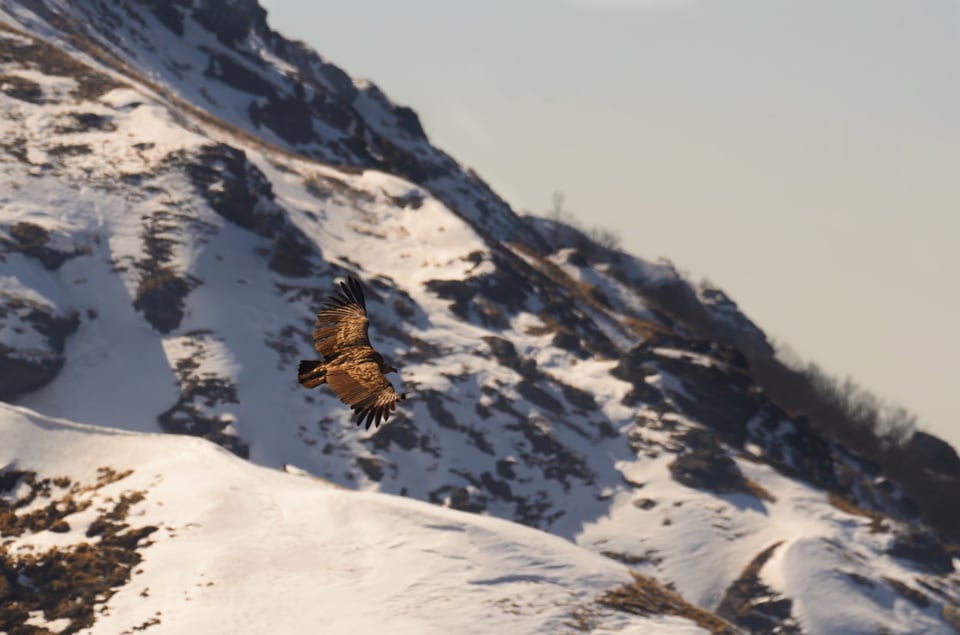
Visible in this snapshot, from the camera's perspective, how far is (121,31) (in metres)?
149

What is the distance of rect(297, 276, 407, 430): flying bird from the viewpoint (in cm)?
1928

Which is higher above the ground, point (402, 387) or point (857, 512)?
point (857, 512)

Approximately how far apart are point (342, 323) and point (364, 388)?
1476mm

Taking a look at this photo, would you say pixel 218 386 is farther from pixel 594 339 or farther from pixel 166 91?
pixel 166 91

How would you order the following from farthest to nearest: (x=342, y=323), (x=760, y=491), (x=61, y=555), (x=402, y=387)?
(x=760, y=491), (x=402, y=387), (x=61, y=555), (x=342, y=323)

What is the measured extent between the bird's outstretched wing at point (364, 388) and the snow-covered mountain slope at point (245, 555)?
96.5ft

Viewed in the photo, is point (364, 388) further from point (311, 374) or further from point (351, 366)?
point (311, 374)

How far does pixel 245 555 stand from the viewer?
52.4 m

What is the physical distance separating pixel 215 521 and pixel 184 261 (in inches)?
1740

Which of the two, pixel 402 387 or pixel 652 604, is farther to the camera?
pixel 402 387

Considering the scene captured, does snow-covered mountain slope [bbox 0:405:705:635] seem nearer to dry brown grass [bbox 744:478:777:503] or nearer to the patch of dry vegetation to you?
the patch of dry vegetation

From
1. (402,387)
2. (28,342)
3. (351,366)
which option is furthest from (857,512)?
(351,366)

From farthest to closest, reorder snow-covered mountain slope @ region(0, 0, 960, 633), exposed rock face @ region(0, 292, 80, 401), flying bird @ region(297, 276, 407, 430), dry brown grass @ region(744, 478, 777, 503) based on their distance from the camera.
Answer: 1. dry brown grass @ region(744, 478, 777, 503)
2. exposed rock face @ region(0, 292, 80, 401)
3. snow-covered mountain slope @ region(0, 0, 960, 633)
4. flying bird @ region(297, 276, 407, 430)

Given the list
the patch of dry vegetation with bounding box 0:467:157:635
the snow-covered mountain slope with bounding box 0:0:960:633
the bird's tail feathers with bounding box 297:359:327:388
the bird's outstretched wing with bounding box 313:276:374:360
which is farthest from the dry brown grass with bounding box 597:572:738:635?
the bird's tail feathers with bounding box 297:359:327:388
